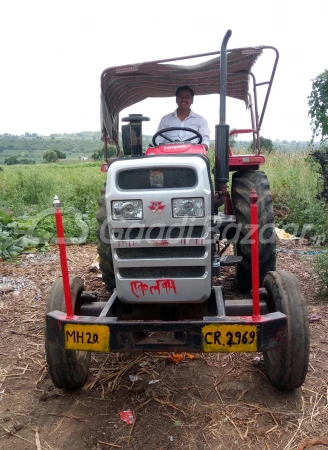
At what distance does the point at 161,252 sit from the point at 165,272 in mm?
146

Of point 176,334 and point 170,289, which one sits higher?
point 170,289

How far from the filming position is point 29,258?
683 cm

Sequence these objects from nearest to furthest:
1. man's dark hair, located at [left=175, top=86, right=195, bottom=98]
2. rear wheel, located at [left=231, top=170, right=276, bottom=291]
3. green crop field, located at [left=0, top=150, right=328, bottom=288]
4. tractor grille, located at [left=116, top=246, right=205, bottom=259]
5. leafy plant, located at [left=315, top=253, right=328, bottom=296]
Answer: tractor grille, located at [left=116, top=246, right=205, bottom=259], rear wheel, located at [left=231, top=170, right=276, bottom=291], leafy plant, located at [left=315, top=253, right=328, bottom=296], man's dark hair, located at [left=175, top=86, right=195, bottom=98], green crop field, located at [left=0, top=150, right=328, bottom=288]

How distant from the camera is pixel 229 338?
104 inches

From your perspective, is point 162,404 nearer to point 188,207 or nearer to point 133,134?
point 188,207

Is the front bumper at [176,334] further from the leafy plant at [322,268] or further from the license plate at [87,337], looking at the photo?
the leafy plant at [322,268]

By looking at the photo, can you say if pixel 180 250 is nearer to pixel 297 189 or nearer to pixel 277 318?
pixel 277 318

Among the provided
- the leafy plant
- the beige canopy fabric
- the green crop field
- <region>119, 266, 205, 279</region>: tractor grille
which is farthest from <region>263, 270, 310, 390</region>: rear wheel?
the green crop field

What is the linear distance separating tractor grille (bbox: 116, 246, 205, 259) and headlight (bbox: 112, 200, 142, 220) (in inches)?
9.1

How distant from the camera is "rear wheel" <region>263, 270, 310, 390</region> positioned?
291 centimetres

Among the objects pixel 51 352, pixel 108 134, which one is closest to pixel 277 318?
pixel 51 352

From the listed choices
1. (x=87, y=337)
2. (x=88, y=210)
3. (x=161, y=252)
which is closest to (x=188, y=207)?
(x=161, y=252)

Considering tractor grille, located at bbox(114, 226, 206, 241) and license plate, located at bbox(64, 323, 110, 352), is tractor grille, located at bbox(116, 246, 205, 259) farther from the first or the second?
license plate, located at bbox(64, 323, 110, 352)

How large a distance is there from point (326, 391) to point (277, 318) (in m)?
0.93
